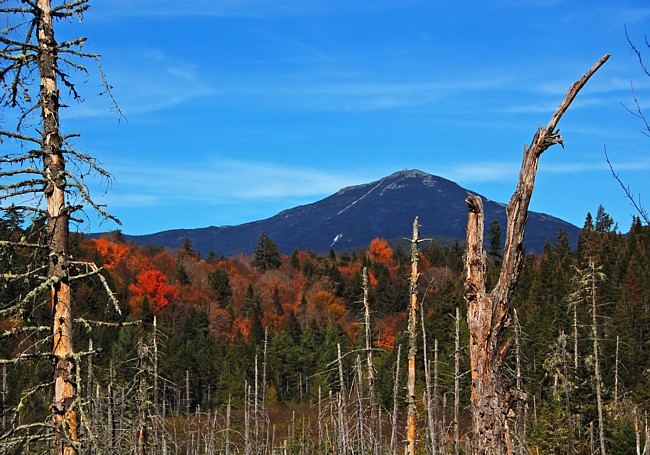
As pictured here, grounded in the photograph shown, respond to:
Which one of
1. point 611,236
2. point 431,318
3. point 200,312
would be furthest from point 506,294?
point 611,236

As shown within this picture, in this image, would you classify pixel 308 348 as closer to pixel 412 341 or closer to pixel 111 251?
pixel 111 251

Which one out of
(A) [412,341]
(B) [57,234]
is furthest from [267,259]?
(B) [57,234]

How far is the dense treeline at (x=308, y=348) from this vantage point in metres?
29.4

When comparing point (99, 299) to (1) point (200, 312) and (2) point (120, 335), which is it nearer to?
(2) point (120, 335)

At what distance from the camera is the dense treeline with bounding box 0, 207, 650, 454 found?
96.5 ft

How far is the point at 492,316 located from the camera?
8.30 meters

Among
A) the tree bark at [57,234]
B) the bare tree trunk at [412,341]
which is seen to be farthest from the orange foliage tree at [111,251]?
the tree bark at [57,234]

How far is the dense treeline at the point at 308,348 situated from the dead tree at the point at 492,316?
5.17 meters

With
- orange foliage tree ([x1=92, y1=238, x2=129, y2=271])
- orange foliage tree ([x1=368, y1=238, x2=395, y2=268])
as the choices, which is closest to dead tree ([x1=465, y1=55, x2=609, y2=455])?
orange foliage tree ([x1=92, y1=238, x2=129, y2=271])

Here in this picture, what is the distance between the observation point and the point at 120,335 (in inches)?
2709

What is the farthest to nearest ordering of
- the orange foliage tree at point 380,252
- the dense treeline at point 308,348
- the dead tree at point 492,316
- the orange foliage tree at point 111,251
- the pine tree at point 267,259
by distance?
the orange foliage tree at point 380,252, the pine tree at point 267,259, the orange foliage tree at point 111,251, the dense treeline at point 308,348, the dead tree at point 492,316

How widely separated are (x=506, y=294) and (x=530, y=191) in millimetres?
1235

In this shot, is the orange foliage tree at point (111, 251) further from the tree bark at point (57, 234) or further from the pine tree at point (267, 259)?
the tree bark at point (57, 234)

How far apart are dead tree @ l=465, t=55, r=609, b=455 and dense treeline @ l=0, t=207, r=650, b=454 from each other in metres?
5.17
